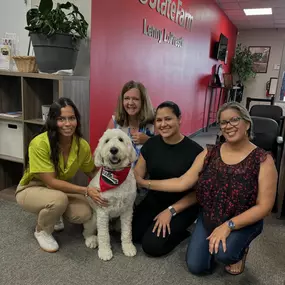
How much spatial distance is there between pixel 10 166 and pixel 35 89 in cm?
87

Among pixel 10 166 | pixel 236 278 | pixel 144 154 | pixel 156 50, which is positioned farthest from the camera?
pixel 156 50

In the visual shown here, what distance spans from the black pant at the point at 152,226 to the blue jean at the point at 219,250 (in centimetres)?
13

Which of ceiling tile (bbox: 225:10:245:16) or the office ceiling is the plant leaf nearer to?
the office ceiling

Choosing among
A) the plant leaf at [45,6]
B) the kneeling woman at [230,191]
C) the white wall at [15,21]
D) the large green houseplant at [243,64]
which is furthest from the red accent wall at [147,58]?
the large green houseplant at [243,64]

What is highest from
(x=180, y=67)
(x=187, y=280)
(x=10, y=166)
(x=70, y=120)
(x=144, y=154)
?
(x=180, y=67)

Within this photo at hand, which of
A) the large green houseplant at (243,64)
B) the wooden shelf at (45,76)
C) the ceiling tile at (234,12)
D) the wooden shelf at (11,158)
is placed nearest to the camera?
the wooden shelf at (45,76)

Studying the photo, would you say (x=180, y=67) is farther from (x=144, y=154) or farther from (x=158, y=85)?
(x=144, y=154)

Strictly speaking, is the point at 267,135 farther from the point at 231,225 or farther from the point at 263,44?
the point at 263,44

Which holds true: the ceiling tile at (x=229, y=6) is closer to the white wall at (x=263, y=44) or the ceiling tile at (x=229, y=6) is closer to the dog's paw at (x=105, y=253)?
the white wall at (x=263, y=44)

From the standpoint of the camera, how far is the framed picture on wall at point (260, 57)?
27.6ft

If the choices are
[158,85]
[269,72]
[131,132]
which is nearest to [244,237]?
[131,132]

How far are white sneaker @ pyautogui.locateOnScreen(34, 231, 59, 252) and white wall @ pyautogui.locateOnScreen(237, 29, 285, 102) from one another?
8224 millimetres

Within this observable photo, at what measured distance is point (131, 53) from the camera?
125 inches

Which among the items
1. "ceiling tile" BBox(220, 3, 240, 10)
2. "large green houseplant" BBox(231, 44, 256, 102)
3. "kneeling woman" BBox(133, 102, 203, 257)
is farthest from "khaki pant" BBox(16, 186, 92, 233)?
"large green houseplant" BBox(231, 44, 256, 102)
